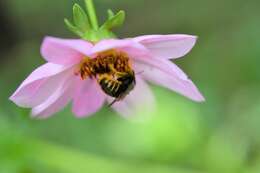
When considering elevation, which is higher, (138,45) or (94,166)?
(138,45)

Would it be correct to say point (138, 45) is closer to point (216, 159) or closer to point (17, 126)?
point (17, 126)

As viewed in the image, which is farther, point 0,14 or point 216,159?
point 0,14

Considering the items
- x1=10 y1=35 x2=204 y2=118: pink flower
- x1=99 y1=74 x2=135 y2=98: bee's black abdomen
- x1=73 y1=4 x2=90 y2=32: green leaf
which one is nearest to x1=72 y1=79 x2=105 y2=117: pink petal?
x1=10 y1=35 x2=204 y2=118: pink flower

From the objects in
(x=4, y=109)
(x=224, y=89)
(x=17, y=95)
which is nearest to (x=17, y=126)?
(x=4, y=109)

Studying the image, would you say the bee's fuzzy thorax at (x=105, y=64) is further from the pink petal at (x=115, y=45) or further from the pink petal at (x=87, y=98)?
the pink petal at (x=115, y=45)

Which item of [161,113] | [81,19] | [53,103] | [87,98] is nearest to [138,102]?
[87,98]

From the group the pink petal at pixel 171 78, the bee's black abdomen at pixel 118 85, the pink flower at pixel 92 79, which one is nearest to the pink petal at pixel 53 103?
the pink flower at pixel 92 79

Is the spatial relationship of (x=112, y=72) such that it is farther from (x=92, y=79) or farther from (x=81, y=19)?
(x=81, y=19)
